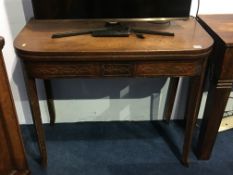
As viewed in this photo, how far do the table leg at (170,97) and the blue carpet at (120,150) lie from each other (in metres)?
0.07

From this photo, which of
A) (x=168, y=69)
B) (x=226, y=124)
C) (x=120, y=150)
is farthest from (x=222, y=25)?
(x=120, y=150)

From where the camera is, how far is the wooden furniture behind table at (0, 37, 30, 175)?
116cm

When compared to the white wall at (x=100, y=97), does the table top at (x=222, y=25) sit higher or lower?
higher

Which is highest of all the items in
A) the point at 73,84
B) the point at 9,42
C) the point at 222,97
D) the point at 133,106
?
the point at 9,42

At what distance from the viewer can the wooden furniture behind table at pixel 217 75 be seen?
1212 millimetres

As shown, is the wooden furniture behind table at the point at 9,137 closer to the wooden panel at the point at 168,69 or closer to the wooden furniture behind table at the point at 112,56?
the wooden furniture behind table at the point at 112,56

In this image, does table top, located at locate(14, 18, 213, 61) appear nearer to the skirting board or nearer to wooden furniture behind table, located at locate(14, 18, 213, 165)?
wooden furniture behind table, located at locate(14, 18, 213, 165)

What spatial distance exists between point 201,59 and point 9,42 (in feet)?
3.35

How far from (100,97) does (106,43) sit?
2.08 ft

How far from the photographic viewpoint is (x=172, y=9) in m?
1.26

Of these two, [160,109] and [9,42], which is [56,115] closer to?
[9,42]

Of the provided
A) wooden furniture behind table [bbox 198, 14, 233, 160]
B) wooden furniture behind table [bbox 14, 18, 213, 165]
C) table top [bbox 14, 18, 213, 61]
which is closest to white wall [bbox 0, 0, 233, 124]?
wooden furniture behind table [bbox 198, 14, 233, 160]

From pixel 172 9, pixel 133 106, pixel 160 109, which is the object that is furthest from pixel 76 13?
pixel 160 109

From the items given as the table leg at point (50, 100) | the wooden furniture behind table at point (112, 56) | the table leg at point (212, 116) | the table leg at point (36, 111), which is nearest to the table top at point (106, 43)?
the wooden furniture behind table at point (112, 56)
